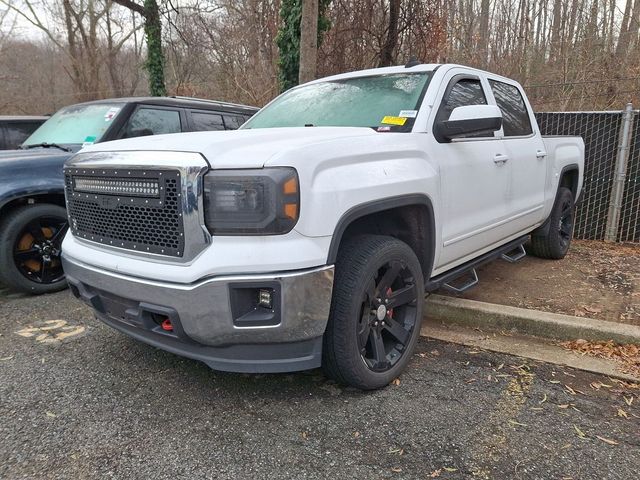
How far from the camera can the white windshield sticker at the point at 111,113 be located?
5.10 m

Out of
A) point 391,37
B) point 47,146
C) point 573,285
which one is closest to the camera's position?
point 573,285

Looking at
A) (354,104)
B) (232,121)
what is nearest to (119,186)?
(354,104)

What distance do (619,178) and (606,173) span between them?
0.35 metres

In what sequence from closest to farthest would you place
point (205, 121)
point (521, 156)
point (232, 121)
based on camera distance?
point (521, 156) < point (205, 121) < point (232, 121)

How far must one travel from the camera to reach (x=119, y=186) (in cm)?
256

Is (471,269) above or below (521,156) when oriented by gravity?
below

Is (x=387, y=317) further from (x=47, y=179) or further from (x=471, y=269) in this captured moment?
(x=47, y=179)

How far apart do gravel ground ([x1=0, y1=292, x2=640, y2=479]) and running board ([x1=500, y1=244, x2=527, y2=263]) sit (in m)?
1.41

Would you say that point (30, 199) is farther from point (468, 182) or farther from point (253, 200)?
→ point (468, 182)

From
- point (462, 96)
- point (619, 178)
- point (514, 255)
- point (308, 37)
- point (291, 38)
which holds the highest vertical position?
point (291, 38)

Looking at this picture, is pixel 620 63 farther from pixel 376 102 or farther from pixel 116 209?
pixel 116 209

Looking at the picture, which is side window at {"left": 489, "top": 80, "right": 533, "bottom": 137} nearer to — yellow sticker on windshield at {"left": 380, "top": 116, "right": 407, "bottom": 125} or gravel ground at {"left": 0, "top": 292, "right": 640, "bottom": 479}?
yellow sticker on windshield at {"left": 380, "top": 116, "right": 407, "bottom": 125}

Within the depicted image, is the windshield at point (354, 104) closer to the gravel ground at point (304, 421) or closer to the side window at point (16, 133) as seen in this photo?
the gravel ground at point (304, 421)

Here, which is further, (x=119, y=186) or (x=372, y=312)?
(x=372, y=312)
